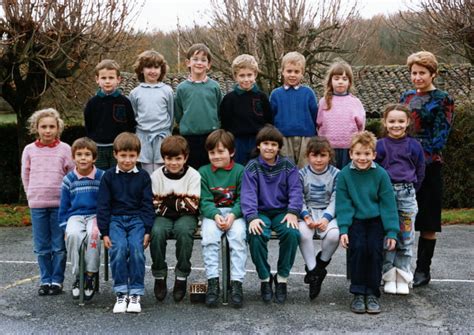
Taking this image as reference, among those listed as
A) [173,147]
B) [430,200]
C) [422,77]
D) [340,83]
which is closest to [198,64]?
[173,147]

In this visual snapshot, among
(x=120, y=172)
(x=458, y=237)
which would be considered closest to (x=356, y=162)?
(x=120, y=172)

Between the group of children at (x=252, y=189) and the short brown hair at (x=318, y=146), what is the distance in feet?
0.04

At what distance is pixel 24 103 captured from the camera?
12.3 m

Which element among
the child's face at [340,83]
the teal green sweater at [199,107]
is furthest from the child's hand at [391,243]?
the teal green sweater at [199,107]

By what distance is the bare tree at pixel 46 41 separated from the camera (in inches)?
438

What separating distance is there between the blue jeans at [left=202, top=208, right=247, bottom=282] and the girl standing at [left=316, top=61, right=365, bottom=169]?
126 centimetres

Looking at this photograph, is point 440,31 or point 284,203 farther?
point 440,31

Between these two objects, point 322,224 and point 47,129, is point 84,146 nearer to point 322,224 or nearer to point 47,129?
point 47,129

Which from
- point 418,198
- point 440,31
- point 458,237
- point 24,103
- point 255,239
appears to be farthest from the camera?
point 440,31

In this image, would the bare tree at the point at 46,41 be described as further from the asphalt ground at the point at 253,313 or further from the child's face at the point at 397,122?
the child's face at the point at 397,122

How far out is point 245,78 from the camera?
227 inches

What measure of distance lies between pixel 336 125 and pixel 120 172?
195cm

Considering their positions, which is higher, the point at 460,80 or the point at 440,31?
the point at 440,31

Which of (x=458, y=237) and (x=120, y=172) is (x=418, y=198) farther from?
(x=458, y=237)
